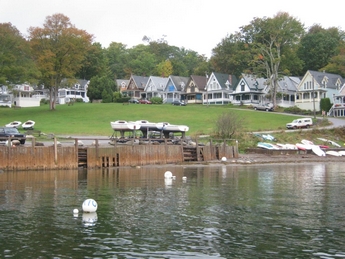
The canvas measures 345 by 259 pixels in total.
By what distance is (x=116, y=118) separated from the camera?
296ft

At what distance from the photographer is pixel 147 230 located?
1911 centimetres

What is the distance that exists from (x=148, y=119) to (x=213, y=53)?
69.4 meters

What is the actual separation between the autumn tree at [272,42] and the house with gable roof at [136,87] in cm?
4467

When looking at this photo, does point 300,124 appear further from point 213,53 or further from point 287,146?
point 213,53

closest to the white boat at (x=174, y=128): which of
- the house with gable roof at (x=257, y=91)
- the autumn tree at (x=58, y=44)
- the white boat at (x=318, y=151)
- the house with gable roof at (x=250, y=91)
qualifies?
the white boat at (x=318, y=151)

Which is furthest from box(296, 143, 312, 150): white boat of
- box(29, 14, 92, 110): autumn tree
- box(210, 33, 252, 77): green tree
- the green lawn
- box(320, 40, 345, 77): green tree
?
box(210, 33, 252, 77): green tree

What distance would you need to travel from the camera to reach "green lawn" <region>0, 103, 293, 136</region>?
7419 cm

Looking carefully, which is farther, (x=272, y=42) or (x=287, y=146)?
(x=272, y=42)

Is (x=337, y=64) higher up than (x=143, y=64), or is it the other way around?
(x=143, y=64)

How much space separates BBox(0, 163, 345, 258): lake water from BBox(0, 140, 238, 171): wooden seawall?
15.9 feet

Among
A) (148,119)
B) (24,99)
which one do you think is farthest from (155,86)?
(148,119)

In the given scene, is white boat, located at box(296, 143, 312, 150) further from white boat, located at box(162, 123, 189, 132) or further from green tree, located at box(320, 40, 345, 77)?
green tree, located at box(320, 40, 345, 77)

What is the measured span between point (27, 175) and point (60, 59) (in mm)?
63294

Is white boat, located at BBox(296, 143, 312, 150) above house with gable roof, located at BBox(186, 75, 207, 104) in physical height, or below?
below
